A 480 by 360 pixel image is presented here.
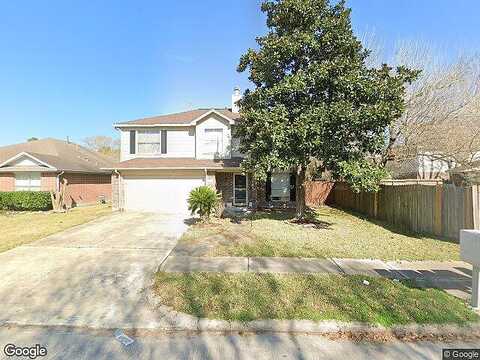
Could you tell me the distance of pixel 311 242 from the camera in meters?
8.77

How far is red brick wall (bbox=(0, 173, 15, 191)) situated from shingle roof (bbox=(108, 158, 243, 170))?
313 inches

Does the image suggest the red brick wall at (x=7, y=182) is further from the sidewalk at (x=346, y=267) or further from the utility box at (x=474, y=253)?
the utility box at (x=474, y=253)

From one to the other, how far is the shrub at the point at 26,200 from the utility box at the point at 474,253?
19.3 m

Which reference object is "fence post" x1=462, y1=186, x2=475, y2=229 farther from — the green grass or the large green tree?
the green grass

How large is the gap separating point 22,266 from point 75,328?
11.6 ft

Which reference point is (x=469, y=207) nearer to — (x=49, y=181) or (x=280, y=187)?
(x=280, y=187)

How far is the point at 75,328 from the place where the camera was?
4105 millimetres

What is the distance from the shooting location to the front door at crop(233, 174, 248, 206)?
1670 centimetres

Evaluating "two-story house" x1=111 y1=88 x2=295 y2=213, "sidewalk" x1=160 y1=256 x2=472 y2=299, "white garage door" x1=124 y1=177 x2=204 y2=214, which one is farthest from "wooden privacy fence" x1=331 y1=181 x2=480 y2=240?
"white garage door" x1=124 y1=177 x2=204 y2=214

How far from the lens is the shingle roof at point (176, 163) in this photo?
15320 millimetres

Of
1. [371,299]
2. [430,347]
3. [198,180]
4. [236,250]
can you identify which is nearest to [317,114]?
[236,250]

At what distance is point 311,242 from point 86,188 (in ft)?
58.4

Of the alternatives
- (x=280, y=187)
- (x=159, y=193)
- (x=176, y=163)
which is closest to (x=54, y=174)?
(x=159, y=193)

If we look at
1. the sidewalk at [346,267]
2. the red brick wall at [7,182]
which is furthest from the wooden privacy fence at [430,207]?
the red brick wall at [7,182]
